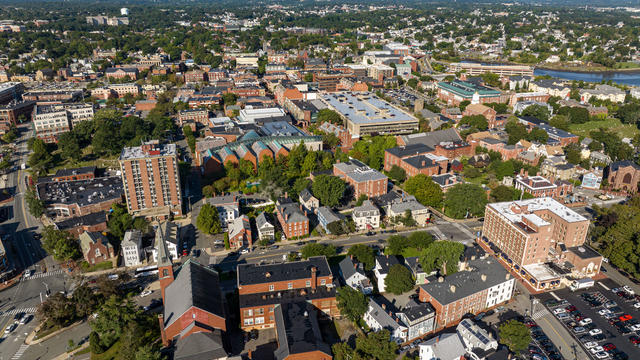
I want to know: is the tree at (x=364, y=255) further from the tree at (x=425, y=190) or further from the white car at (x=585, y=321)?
the white car at (x=585, y=321)

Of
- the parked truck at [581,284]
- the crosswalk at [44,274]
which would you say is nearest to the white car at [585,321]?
the parked truck at [581,284]

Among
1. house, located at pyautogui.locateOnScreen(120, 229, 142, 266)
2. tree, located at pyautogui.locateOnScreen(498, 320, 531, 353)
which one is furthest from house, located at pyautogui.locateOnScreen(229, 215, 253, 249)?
tree, located at pyautogui.locateOnScreen(498, 320, 531, 353)

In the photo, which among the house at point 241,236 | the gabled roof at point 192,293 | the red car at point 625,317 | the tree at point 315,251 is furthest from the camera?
the house at point 241,236

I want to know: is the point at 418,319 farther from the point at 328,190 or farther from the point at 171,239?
the point at 171,239

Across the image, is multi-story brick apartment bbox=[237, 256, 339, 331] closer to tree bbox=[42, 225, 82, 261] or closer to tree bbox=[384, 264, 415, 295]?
tree bbox=[384, 264, 415, 295]

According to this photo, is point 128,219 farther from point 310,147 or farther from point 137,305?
point 310,147

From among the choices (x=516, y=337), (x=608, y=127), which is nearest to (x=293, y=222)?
(x=516, y=337)
